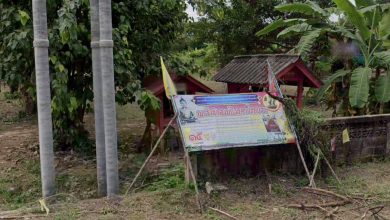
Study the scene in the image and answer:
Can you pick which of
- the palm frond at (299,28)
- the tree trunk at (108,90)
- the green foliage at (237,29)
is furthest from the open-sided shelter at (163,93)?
the green foliage at (237,29)

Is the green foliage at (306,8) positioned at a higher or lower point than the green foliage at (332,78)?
higher

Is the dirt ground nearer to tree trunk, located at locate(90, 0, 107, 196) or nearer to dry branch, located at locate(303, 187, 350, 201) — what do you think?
dry branch, located at locate(303, 187, 350, 201)

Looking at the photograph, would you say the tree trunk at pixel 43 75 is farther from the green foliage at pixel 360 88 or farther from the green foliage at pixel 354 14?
the green foliage at pixel 360 88

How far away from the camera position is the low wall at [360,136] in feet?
21.3

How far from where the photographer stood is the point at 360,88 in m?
7.07

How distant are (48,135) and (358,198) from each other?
3.76 m

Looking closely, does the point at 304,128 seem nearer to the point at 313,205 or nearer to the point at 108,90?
the point at 313,205

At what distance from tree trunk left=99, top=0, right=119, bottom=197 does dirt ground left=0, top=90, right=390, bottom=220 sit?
327mm

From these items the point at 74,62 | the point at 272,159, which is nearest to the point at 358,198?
the point at 272,159

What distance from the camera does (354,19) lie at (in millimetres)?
7129

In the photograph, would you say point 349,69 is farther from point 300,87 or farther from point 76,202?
point 76,202

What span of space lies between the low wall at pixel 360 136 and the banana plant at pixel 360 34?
452 millimetres

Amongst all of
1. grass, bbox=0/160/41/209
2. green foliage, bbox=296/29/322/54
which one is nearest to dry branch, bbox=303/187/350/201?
green foliage, bbox=296/29/322/54

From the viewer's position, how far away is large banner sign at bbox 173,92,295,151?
17.5 feet
